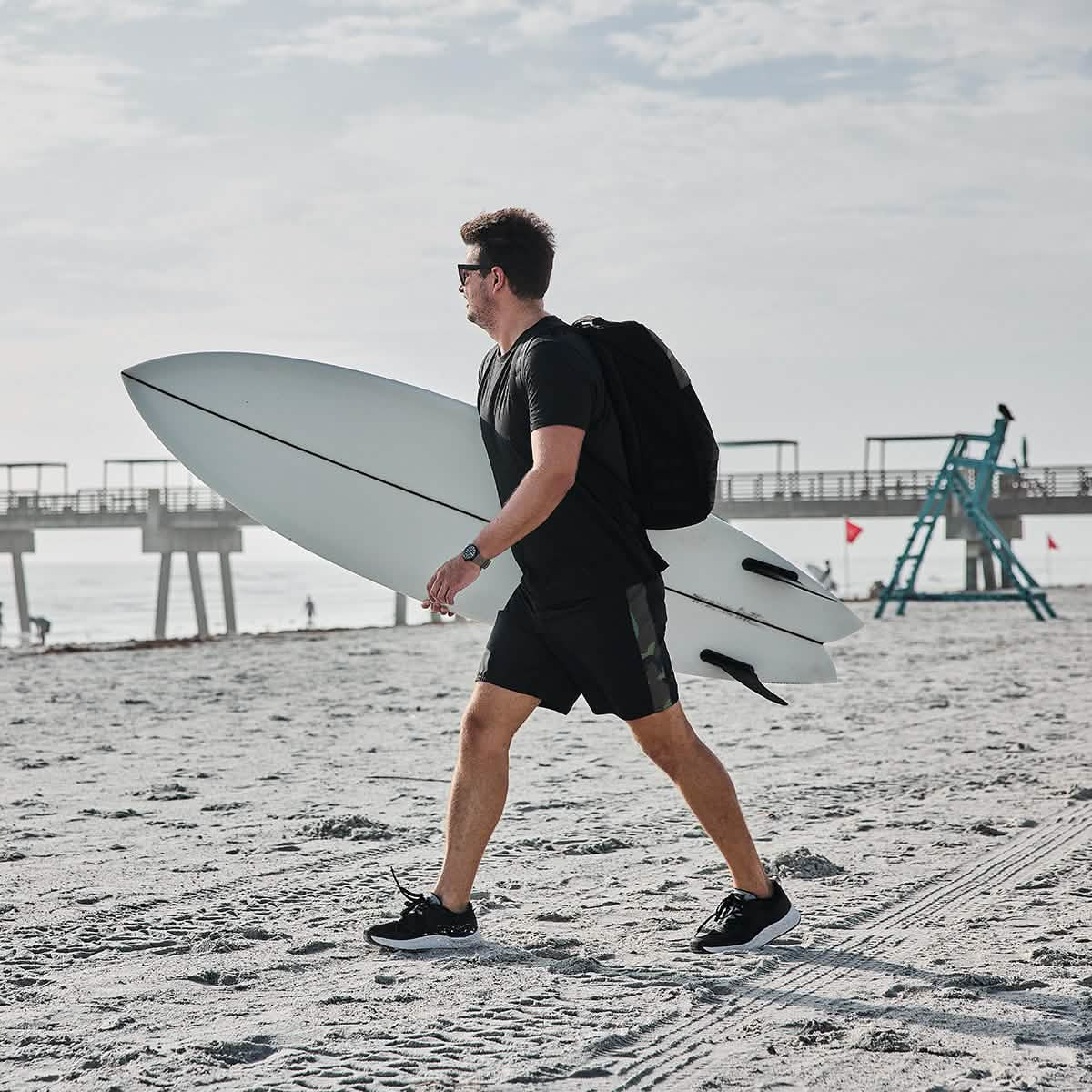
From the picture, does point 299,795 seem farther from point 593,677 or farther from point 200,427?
point 593,677

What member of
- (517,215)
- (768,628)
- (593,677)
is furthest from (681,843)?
(517,215)

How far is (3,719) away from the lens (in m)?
6.98

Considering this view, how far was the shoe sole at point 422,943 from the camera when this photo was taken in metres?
2.78

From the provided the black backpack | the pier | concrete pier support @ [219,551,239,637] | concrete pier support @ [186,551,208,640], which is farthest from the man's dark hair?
concrete pier support @ [186,551,208,640]

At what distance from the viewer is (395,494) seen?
414cm

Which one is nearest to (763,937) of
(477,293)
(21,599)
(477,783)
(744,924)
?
(744,924)

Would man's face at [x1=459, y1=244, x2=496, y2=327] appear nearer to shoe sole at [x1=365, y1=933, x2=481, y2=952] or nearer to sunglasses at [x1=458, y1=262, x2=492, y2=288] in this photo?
sunglasses at [x1=458, y1=262, x2=492, y2=288]

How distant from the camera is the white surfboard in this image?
12.6ft

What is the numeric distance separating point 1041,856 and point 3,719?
5.41m

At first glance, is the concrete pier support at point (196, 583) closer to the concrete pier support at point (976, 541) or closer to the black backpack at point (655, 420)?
the concrete pier support at point (976, 541)

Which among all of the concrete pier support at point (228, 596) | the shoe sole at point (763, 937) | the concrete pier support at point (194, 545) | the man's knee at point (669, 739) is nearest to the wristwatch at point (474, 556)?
the man's knee at point (669, 739)

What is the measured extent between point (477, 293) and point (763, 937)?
1515mm

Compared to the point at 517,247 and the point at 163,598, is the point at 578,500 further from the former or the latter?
the point at 163,598

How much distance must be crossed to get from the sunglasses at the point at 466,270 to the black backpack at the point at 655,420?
0.76 feet
